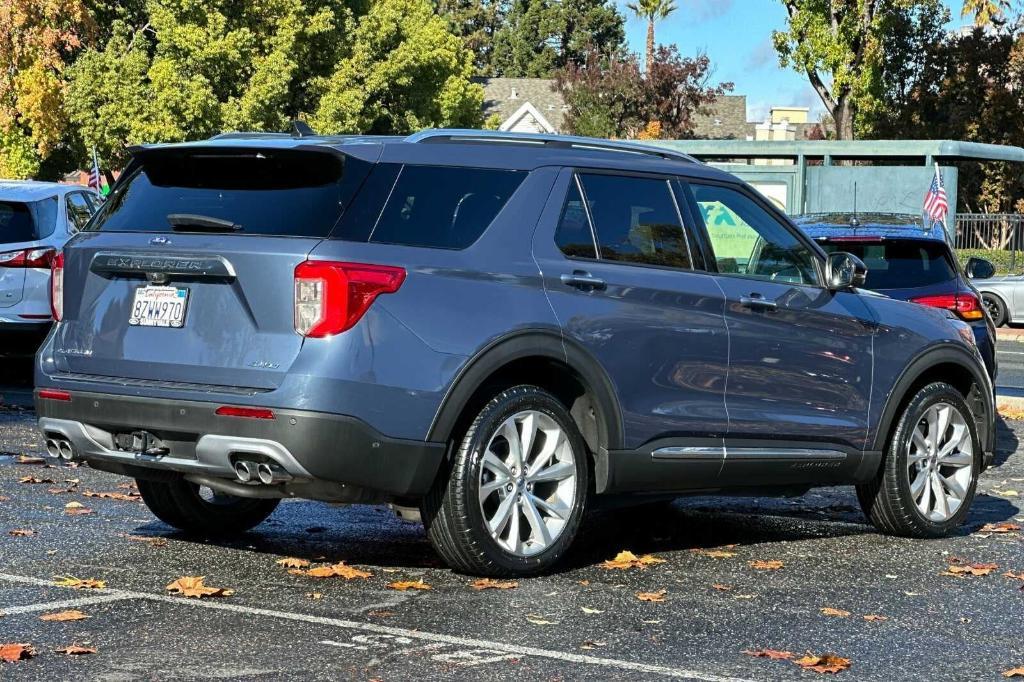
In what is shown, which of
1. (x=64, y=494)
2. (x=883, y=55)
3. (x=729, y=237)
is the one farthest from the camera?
(x=883, y=55)

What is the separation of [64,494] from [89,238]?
8.12 feet

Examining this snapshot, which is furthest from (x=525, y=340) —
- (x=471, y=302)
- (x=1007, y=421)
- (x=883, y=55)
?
(x=883, y=55)

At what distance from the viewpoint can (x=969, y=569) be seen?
25.7 ft

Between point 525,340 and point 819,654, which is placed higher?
point 525,340

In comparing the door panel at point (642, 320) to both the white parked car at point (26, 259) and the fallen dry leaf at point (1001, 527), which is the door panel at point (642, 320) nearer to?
the fallen dry leaf at point (1001, 527)

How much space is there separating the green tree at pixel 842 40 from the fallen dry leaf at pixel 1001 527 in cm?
3908

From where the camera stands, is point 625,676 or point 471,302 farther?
point 471,302

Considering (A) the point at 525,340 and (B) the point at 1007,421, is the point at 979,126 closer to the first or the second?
(B) the point at 1007,421

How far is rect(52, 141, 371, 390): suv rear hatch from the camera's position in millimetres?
6680

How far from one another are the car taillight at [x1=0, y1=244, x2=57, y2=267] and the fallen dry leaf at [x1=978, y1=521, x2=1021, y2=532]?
8.86 meters

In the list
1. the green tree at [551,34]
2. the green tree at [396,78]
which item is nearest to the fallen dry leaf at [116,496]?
the green tree at [396,78]

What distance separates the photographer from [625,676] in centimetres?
555

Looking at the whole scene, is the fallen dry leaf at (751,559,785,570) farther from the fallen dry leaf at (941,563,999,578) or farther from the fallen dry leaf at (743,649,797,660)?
the fallen dry leaf at (743,649,797,660)

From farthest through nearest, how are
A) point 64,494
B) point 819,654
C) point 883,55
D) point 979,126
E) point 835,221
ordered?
1. point 979,126
2. point 883,55
3. point 835,221
4. point 64,494
5. point 819,654
